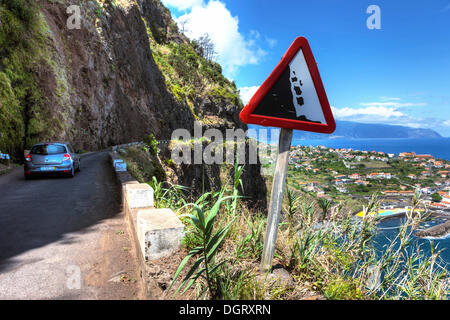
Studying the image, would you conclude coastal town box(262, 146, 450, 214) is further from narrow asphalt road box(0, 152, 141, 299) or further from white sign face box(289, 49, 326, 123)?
white sign face box(289, 49, 326, 123)

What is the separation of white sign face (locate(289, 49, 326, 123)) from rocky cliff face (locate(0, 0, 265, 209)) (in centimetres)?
1369

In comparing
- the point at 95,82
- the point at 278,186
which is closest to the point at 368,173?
the point at 95,82

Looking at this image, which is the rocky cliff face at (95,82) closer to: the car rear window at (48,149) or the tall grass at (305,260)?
the car rear window at (48,149)

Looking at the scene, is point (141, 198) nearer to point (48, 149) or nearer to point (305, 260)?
point (305, 260)

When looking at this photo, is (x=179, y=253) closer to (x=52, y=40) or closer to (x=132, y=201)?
(x=132, y=201)

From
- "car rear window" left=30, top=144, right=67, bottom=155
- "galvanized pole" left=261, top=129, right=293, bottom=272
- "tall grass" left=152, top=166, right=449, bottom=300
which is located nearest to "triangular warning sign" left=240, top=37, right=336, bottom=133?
"galvanized pole" left=261, top=129, right=293, bottom=272

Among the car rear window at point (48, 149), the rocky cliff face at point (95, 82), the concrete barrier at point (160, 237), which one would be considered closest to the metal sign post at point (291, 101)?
the concrete barrier at point (160, 237)

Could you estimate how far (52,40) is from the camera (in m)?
18.2

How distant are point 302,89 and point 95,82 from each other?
25.3 m

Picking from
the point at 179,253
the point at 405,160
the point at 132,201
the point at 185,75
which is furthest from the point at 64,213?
the point at 405,160

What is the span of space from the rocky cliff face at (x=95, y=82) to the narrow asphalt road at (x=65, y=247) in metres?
8.14

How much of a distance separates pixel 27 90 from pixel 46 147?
7.10 metres

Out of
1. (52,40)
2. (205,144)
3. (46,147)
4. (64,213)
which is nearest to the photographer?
(64,213)

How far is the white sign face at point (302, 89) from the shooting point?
234cm
